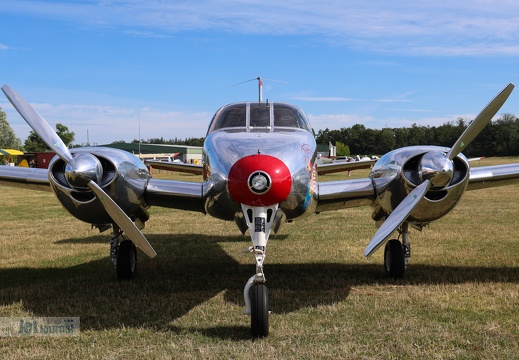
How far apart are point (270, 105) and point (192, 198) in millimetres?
1905

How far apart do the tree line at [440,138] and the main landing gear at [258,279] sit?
3770 inches

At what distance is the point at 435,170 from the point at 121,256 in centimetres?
488

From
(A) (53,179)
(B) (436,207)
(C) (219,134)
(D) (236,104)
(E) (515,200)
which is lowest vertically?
(E) (515,200)

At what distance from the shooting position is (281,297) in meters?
6.89

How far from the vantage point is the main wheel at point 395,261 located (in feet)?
26.5

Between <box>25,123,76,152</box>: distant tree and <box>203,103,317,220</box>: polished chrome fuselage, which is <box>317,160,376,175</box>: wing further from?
<box>25,123,76,152</box>: distant tree

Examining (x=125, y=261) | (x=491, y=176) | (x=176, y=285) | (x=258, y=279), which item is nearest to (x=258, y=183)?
(x=258, y=279)

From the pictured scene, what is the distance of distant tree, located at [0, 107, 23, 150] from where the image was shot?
315ft

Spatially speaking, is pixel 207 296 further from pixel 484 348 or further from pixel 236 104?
pixel 484 348

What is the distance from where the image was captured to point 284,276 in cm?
839

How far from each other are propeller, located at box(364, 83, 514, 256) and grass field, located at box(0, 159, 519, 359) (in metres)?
1.12

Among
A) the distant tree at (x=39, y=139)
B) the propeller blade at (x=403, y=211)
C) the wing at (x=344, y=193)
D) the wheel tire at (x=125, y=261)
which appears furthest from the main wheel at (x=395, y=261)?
the distant tree at (x=39, y=139)

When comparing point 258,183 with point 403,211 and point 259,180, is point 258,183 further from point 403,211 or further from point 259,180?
point 403,211

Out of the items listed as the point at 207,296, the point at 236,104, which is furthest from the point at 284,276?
the point at 236,104
